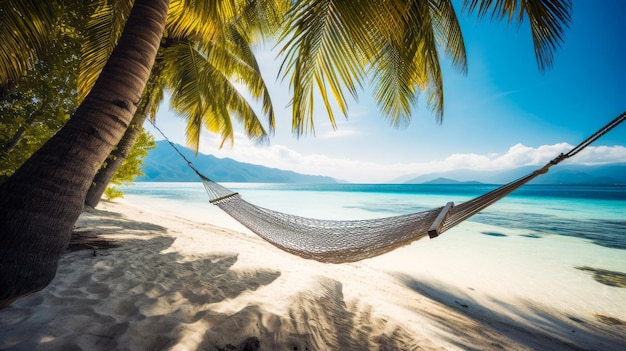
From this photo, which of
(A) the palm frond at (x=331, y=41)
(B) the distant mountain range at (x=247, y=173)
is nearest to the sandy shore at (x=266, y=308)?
(A) the palm frond at (x=331, y=41)

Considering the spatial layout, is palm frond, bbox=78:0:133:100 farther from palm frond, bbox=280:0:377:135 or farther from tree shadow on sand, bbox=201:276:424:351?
tree shadow on sand, bbox=201:276:424:351

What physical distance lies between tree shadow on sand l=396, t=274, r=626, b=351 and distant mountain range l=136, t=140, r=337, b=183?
251 ft

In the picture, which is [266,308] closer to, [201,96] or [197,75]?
[197,75]

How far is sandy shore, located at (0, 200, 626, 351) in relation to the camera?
0.89 meters

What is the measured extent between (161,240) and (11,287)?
1.83 metres

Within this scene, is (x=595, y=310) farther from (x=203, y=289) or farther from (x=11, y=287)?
(x=11, y=287)

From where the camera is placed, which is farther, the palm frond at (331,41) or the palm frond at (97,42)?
the palm frond at (97,42)

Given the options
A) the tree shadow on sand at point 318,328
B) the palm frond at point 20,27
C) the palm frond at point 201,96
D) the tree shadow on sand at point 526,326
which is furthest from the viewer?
the palm frond at point 201,96

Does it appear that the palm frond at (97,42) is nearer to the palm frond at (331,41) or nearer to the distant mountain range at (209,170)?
the palm frond at (331,41)

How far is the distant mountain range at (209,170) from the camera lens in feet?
252

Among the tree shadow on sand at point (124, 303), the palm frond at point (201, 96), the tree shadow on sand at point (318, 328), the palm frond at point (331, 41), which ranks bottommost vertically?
the tree shadow on sand at point (318, 328)

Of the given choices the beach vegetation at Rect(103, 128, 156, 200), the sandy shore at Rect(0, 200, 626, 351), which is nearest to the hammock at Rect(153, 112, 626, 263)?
the sandy shore at Rect(0, 200, 626, 351)

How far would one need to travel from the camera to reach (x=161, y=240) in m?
2.48

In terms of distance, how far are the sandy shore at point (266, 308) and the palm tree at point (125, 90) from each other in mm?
250
